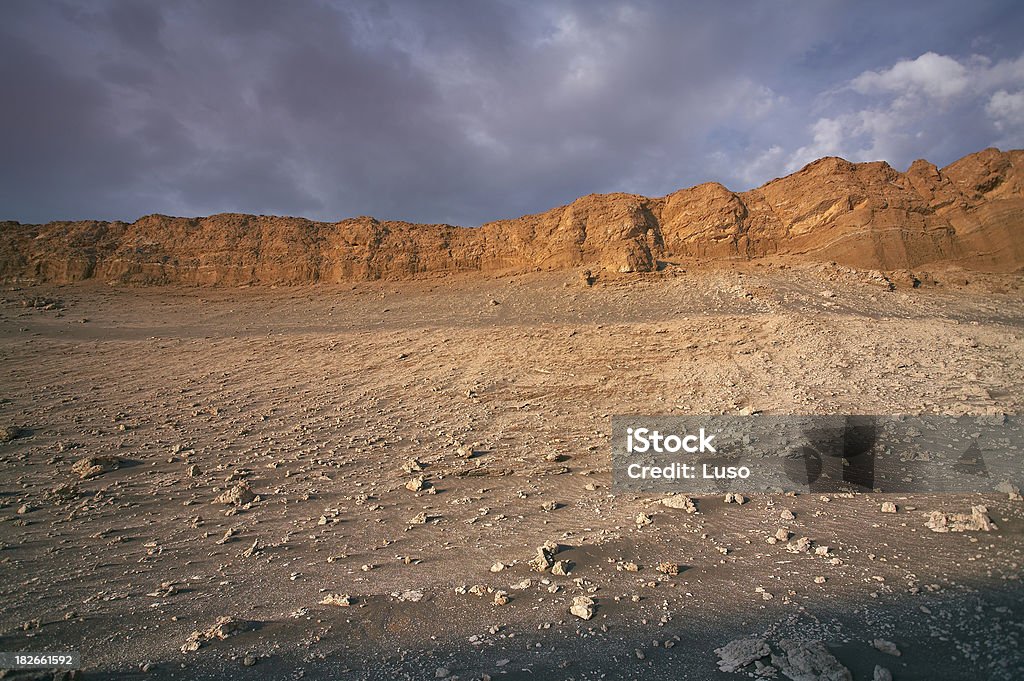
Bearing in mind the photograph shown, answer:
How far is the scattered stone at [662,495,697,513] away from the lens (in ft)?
19.1

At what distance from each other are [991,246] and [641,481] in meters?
22.4

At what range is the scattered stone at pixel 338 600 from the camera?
159 inches

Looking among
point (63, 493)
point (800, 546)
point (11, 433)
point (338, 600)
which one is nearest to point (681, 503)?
point (800, 546)

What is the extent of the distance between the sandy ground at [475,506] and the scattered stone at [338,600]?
42 millimetres

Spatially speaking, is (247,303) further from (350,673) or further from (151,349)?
(350,673)

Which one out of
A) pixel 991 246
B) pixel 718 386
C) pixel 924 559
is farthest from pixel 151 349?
pixel 991 246

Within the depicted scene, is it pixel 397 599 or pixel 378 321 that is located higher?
pixel 378 321

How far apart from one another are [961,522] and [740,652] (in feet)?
11.1

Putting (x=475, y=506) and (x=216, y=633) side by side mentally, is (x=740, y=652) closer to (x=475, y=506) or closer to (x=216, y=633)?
(x=475, y=506)

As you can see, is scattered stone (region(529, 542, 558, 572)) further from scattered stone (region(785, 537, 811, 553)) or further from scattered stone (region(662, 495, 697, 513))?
scattered stone (region(785, 537, 811, 553))

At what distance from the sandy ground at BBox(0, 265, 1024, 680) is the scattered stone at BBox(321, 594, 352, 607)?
0.14ft

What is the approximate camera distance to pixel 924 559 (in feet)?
14.1

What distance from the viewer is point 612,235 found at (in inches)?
848

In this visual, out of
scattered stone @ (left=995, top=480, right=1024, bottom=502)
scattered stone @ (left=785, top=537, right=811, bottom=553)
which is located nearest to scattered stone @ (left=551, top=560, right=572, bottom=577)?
scattered stone @ (left=785, top=537, right=811, bottom=553)
